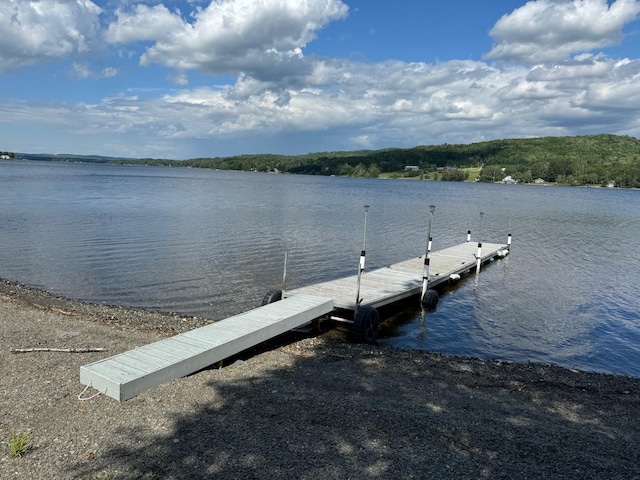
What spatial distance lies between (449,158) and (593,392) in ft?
619

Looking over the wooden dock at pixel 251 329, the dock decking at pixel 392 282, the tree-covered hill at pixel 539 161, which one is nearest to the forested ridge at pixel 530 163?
the tree-covered hill at pixel 539 161

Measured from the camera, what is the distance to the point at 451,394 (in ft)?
28.7

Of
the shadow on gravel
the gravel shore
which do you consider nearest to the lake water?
the gravel shore

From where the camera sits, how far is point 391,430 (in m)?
6.79

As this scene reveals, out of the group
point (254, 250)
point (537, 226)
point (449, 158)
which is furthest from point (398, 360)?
→ point (449, 158)

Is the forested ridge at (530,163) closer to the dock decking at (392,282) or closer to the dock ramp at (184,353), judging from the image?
the dock decking at (392,282)

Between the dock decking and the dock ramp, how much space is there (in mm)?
2270

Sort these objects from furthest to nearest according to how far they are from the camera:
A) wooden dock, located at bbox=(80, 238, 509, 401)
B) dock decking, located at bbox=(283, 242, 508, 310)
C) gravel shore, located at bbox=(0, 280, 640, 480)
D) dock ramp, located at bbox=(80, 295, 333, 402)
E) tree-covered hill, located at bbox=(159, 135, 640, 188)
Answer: tree-covered hill, located at bbox=(159, 135, 640, 188) → dock decking, located at bbox=(283, 242, 508, 310) → wooden dock, located at bbox=(80, 238, 509, 401) → dock ramp, located at bbox=(80, 295, 333, 402) → gravel shore, located at bbox=(0, 280, 640, 480)

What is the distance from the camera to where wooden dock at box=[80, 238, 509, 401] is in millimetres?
7414

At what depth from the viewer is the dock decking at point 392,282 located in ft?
46.6

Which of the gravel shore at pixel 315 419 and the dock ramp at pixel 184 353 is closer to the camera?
the gravel shore at pixel 315 419

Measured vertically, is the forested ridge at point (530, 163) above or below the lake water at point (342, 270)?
above

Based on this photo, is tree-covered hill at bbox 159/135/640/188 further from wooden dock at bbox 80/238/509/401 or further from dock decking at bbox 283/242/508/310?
wooden dock at bbox 80/238/509/401

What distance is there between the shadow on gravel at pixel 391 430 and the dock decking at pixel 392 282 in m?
4.10
